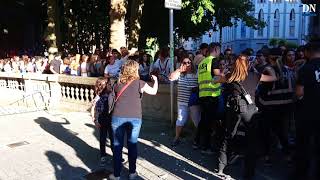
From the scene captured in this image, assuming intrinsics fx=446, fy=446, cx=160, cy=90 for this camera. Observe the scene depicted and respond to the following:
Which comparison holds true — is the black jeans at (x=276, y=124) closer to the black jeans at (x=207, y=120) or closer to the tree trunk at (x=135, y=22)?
the black jeans at (x=207, y=120)

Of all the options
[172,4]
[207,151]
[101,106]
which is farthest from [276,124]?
[172,4]

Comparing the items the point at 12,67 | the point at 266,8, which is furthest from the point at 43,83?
the point at 266,8

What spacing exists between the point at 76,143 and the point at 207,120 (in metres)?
2.73

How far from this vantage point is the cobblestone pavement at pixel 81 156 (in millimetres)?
6652

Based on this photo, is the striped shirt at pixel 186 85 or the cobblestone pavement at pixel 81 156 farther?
the striped shirt at pixel 186 85

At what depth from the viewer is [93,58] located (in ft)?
40.8

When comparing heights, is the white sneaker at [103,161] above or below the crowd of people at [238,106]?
below

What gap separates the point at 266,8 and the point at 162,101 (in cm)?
8919

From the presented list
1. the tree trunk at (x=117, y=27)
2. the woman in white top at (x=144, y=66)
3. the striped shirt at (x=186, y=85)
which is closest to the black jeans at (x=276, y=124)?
the striped shirt at (x=186, y=85)

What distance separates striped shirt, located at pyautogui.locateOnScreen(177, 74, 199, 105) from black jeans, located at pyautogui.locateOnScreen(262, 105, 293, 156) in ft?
5.44

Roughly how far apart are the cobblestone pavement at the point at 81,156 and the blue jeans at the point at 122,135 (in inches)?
15.4

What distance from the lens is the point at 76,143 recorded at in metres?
8.66

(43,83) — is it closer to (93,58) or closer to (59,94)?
(59,94)

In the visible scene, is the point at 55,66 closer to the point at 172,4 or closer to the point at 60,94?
the point at 60,94
